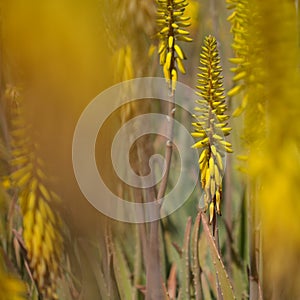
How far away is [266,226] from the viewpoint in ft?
1.68

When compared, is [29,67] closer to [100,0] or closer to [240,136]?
[100,0]

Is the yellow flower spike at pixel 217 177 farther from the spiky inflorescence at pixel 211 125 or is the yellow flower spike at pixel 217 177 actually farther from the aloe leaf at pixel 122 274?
the aloe leaf at pixel 122 274

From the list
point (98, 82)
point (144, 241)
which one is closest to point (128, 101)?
point (98, 82)

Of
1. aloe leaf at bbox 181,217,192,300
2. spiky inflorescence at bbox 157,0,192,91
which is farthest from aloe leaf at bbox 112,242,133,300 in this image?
spiky inflorescence at bbox 157,0,192,91

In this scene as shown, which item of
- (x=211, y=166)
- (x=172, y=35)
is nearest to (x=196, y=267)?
(x=211, y=166)

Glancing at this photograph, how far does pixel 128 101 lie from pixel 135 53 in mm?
43

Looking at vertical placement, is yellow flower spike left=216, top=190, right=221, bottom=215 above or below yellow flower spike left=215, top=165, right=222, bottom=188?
below

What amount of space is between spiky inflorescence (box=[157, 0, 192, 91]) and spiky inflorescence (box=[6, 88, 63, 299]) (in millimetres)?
157

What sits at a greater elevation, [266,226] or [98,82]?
[98,82]

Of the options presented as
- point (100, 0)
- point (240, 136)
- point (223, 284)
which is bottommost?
point (223, 284)

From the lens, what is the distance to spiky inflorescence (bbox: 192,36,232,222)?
500 millimetres

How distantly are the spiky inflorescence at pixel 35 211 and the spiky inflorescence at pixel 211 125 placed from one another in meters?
0.17

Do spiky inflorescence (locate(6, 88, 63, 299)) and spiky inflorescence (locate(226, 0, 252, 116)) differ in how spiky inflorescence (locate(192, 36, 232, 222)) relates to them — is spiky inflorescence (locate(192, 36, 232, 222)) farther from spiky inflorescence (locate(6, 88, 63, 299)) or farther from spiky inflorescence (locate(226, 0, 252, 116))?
spiky inflorescence (locate(6, 88, 63, 299))

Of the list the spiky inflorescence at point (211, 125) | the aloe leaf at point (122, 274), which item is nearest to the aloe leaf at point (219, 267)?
the spiky inflorescence at point (211, 125)
